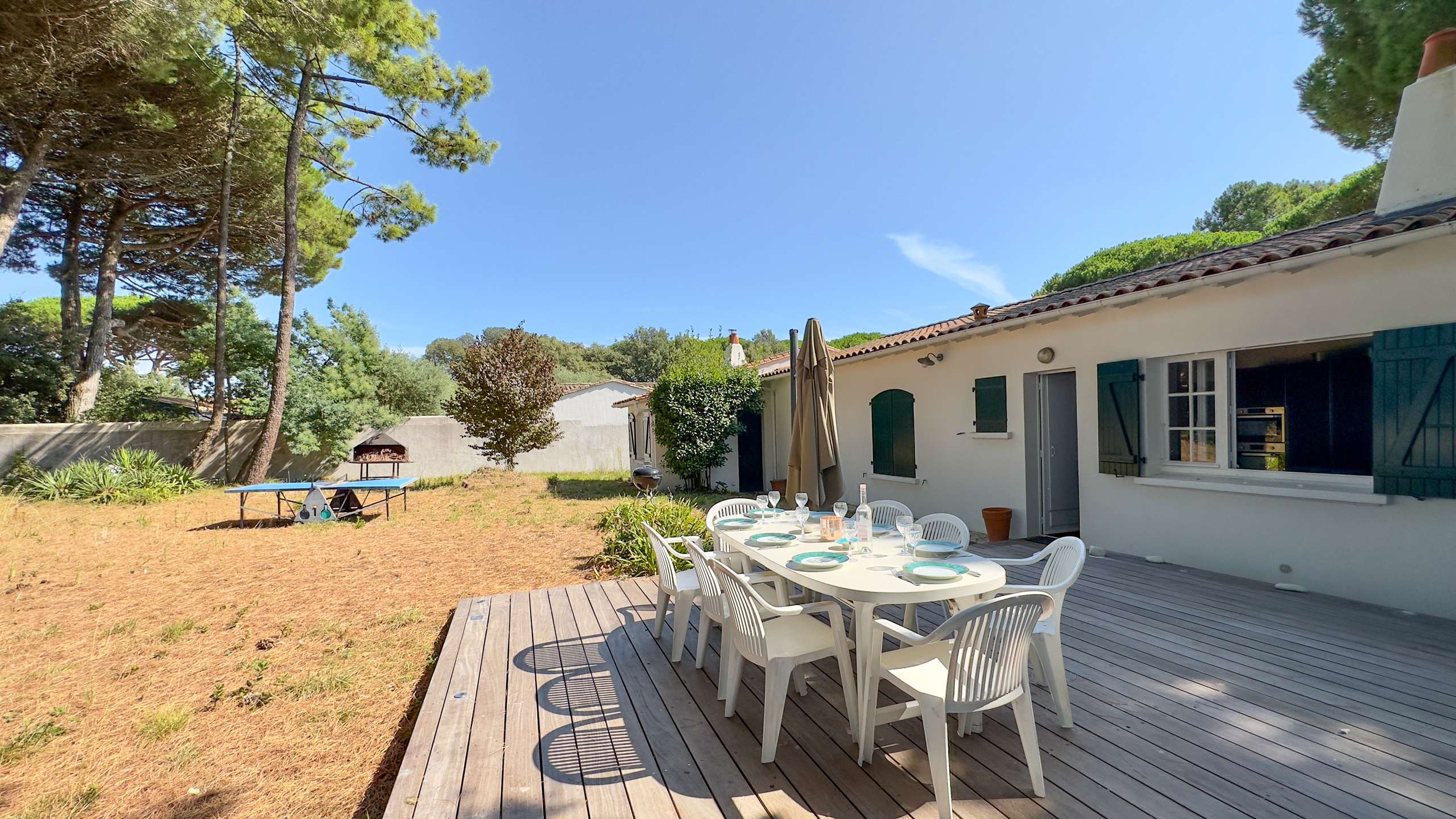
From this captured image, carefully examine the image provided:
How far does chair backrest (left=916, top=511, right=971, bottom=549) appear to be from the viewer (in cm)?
351

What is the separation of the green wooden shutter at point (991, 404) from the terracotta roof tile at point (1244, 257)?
0.73 metres

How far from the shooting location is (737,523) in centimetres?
393

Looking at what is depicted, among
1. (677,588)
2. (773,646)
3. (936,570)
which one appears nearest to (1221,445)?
(936,570)

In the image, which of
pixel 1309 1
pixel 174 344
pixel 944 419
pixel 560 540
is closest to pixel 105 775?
pixel 560 540

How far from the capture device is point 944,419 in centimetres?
712

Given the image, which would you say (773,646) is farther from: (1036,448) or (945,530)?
(1036,448)

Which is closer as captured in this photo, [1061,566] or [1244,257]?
[1061,566]

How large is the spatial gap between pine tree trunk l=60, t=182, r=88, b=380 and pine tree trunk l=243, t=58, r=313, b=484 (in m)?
5.92

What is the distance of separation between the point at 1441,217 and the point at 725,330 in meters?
11.0

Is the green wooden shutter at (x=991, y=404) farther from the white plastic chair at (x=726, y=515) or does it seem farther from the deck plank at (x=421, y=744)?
the deck plank at (x=421, y=744)

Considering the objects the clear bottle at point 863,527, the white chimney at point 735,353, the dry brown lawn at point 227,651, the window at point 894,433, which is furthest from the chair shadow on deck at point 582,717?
the white chimney at point 735,353

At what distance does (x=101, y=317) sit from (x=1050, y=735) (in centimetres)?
1931

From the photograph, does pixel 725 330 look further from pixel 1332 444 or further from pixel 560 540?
pixel 1332 444

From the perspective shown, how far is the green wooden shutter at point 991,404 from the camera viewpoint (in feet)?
20.7
